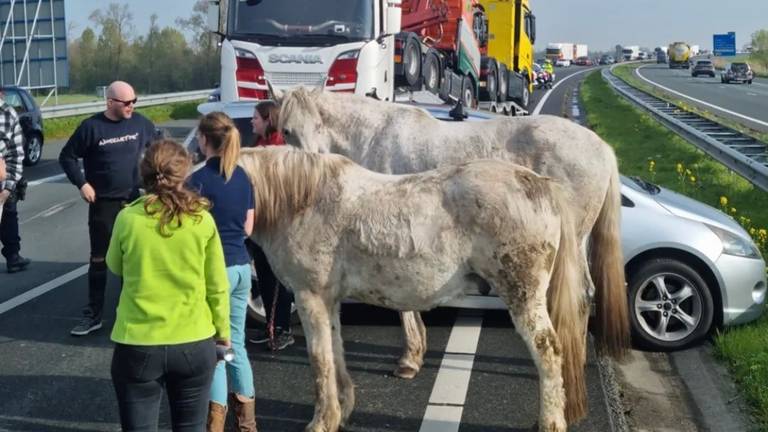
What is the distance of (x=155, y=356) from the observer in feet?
13.3

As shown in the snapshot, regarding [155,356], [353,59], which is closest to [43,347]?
[155,356]

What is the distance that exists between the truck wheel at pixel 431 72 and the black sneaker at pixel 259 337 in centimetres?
1294

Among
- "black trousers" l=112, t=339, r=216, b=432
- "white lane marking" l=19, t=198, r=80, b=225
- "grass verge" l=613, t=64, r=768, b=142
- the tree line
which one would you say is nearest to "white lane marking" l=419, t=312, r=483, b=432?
"black trousers" l=112, t=339, r=216, b=432

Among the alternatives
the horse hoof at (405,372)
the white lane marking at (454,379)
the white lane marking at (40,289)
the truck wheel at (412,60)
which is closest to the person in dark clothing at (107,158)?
the white lane marking at (40,289)

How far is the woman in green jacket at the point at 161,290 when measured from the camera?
408 centimetres

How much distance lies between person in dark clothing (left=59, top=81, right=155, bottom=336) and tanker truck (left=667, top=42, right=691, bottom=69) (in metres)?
115

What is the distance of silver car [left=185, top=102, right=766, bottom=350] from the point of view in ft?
24.2

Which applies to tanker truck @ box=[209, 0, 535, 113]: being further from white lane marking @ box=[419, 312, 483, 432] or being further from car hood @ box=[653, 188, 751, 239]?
white lane marking @ box=[419, 312, 483, 432]

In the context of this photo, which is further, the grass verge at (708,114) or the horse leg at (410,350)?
the grass verge at (708,114)

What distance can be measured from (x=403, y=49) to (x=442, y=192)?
13368mm

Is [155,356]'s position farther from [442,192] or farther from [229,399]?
[442,192]

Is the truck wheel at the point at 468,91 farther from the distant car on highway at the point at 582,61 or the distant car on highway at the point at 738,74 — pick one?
the distant car on highway at the point at 582,61

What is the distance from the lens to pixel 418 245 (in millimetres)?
5270

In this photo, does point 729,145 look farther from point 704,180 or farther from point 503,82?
point 503,82
